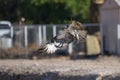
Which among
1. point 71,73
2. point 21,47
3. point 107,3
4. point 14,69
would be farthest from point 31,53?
point 71,73

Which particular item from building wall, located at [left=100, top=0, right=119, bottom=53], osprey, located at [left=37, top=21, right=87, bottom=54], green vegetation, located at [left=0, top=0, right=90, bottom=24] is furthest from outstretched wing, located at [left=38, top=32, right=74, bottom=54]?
green vegetation, located at [left=0, top=0, right=90, bottom=24]

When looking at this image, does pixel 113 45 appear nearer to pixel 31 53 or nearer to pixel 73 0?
pixel 31 53

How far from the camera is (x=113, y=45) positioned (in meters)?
25.7

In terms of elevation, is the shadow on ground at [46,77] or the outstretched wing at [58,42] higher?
the outstretched wing at [58,42]

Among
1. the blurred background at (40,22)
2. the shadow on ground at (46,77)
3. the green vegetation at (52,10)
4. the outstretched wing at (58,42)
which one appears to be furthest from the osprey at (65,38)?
the green vegetation at (52,10)

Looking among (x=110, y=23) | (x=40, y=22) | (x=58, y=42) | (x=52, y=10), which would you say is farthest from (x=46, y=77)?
(x=40, y=22)

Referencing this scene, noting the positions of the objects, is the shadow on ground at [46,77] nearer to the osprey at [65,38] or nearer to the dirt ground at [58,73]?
the dirt ground at [58,73]

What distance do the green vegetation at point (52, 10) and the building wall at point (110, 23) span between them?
15.5 m

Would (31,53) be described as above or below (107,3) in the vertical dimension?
below

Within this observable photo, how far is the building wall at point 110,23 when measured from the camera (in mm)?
24709

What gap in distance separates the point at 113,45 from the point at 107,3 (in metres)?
1.90

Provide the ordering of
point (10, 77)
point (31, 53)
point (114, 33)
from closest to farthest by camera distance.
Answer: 1. point (10, 77)
2. point (114, 33)
3. point (31, 53)

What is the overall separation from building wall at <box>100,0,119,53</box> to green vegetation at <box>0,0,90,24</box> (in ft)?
50.8

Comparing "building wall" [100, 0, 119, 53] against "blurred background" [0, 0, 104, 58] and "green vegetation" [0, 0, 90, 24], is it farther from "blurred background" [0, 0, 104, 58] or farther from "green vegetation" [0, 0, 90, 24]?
"green vegetation" [0, 0, 90, 24]
